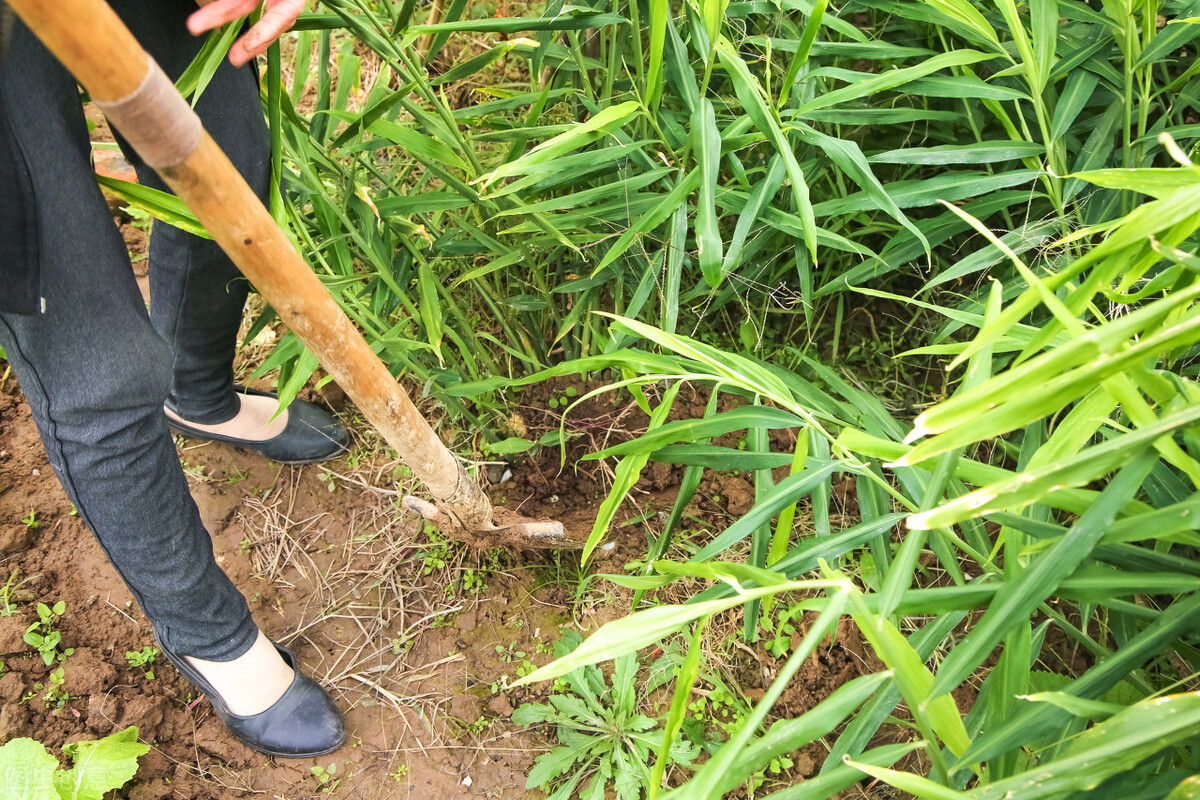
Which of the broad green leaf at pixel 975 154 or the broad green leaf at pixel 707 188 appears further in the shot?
the broad green leaf at pixel 975 154

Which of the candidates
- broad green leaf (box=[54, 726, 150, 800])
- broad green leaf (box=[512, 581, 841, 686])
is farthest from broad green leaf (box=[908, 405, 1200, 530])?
broad green leaf (box=[54, 726, 150, 800])

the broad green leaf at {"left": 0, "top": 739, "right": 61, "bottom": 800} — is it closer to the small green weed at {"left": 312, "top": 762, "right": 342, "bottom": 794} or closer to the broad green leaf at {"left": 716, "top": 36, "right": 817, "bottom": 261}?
the small green weed at {"left": 312, "top": 762, "right": 342, "bottom": 794}

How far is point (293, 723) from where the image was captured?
46.8 inches

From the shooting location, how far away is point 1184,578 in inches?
26.0

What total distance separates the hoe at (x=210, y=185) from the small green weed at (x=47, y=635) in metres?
0.88

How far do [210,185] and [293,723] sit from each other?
977 millimetres

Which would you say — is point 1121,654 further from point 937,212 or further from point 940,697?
point 937,212

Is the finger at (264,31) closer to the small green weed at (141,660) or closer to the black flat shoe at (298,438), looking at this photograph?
the black flat shoe at (298,438)

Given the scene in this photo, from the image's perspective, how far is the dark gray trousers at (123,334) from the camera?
0.74 metres

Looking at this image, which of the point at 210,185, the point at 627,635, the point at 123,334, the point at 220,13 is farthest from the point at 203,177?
the point at 627,635

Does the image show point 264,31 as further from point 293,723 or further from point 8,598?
point 8,598

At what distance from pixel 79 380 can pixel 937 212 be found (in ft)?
4.52

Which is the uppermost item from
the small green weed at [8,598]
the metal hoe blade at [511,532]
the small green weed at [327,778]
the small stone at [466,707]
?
the metal hoe blade at [511,532]

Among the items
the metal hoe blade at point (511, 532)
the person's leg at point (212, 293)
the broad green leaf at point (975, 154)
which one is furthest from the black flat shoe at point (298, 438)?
the broad green leaf at point (975, 154)
